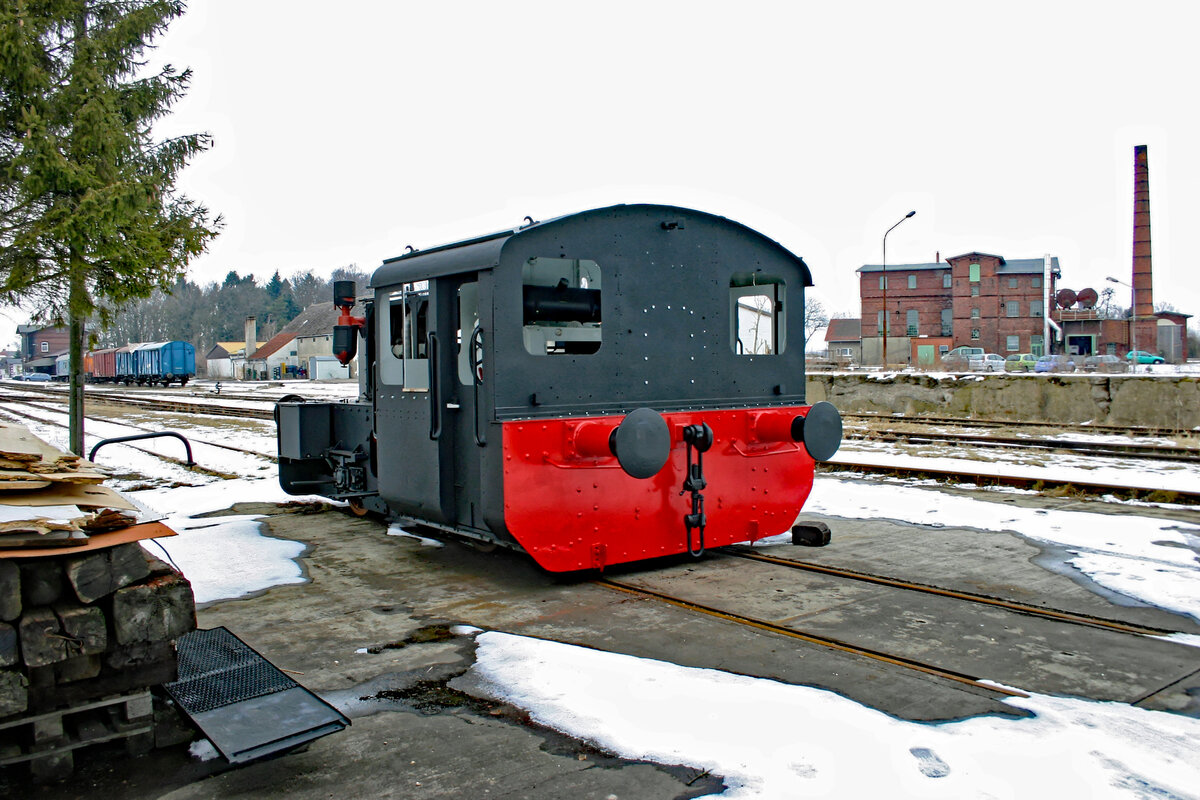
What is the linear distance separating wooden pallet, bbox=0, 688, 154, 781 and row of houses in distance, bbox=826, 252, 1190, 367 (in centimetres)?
6349

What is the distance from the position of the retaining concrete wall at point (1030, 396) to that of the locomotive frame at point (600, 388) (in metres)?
13.8

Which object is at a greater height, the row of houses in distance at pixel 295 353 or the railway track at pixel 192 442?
the row of houses in distance at pixel 295 353

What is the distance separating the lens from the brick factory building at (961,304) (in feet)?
214

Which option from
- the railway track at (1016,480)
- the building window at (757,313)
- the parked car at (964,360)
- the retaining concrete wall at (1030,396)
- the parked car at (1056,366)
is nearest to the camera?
the building window at (757,313)

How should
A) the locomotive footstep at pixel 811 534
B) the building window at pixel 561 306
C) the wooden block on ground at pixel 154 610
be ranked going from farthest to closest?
1. the locomotive footstep at pixel 811 534
2. the building window at pixel 561 306
3. the wooden block on ground at pixel 154 610

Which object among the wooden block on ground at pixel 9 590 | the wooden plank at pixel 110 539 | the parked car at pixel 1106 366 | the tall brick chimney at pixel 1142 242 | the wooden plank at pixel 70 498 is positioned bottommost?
the wooden block on ground at pixel 9 590

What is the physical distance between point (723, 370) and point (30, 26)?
28.7ft

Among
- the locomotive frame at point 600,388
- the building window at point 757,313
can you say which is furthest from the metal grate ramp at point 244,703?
the building window at point 757,313

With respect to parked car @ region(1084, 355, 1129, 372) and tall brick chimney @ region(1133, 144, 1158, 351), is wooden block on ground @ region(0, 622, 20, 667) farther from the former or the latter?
tall brick chimney @ region(1133, 144, 1158, 351)

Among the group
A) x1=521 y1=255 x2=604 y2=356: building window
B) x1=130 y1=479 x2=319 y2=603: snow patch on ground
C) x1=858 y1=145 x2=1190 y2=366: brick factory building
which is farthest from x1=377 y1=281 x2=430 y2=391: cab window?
x1=858 y1=145 x2=1190 y2=366: brick factory building

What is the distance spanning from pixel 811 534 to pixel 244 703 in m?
4.61

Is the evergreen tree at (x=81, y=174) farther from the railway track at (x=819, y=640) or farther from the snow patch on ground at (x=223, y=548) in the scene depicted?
the railway track at (x=819, y=640)

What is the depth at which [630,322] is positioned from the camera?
615 cm

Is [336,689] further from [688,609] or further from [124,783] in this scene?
[688,609]
